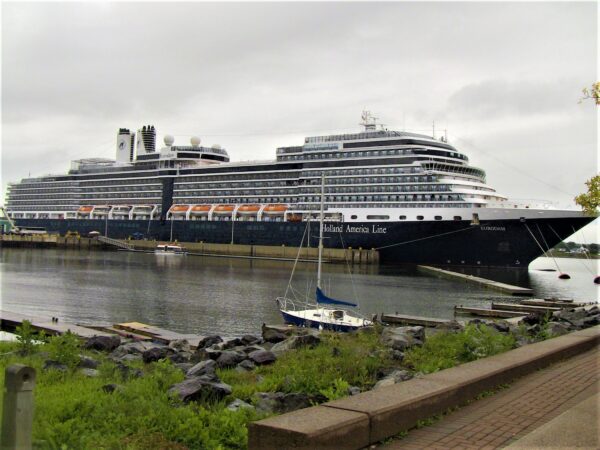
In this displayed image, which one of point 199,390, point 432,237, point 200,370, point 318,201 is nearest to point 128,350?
point 200,370

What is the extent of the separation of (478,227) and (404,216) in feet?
28.8

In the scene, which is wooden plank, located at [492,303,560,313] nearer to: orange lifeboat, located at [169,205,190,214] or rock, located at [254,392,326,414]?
rock, located at [254,392,326,414]

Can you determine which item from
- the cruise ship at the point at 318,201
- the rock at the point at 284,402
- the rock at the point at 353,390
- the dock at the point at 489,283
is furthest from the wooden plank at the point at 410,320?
the cruise ship at the point at 318,201

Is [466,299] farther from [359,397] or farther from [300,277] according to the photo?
[359,397]

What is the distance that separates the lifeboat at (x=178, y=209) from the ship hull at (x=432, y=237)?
5.81 meters

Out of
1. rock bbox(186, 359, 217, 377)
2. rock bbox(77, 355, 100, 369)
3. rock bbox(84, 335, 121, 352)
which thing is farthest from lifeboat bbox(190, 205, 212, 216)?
rock bbox(186, 359, 217, 377)

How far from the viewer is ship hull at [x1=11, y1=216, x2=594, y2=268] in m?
61.0

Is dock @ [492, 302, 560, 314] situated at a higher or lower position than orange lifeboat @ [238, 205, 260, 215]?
lower

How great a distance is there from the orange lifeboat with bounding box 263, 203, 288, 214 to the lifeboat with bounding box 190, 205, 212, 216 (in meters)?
11.3

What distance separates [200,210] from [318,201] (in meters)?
21.9

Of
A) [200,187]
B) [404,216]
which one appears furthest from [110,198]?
[404,216]

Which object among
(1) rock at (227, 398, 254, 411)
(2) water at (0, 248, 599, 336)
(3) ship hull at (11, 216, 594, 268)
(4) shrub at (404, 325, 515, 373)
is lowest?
(2) water at (0, 248, 599, 336)

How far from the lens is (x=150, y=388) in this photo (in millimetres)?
7074

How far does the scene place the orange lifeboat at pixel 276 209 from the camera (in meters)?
79.9
